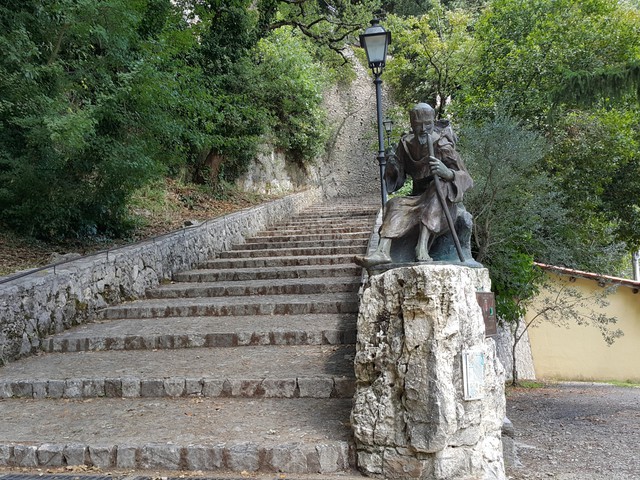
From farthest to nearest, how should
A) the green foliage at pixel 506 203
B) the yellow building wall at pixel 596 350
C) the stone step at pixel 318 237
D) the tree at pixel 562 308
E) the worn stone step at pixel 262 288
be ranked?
the yellow building wall at pixel 596 350
the tree at pixel 562 308
the stone step at pixel 318 237
the green foliage at pixel 506 203
the worn stone step at pixel 262 288

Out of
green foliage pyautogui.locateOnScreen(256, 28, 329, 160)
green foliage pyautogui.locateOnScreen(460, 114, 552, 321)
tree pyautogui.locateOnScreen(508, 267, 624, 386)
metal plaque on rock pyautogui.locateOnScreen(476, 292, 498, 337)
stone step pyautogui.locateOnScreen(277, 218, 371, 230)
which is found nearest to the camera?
metal plaque on rock pyautogui.locateOnScreen(476, 292, 498, 337)

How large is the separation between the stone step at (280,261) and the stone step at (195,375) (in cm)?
325

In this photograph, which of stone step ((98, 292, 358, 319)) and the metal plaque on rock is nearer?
the metal plaque on rock

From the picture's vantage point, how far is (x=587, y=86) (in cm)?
666

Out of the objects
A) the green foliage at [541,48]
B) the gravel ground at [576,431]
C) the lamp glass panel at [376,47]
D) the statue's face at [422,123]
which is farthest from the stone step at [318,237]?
the statue's face at [422,123]

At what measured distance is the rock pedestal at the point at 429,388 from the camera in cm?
297

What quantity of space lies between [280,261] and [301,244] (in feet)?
3.97

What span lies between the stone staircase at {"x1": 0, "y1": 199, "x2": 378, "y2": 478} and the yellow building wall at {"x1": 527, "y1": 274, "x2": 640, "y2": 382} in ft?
22.7

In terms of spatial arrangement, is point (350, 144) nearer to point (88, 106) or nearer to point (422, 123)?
point (88, 106)

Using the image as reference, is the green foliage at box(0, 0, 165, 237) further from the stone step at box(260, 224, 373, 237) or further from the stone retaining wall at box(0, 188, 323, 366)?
the stone step at box(260, 224, 373, 237)

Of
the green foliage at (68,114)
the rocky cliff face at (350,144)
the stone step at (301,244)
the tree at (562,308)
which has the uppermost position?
the rocky cliff face at (350,144)

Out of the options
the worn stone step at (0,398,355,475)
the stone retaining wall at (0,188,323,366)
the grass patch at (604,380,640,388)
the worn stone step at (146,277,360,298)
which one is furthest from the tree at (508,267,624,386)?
the worn stone step at (0,398,355,475)

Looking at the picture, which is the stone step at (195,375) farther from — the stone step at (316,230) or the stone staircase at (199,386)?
the stone step at (316,230)

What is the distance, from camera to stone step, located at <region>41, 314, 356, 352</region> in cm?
507
